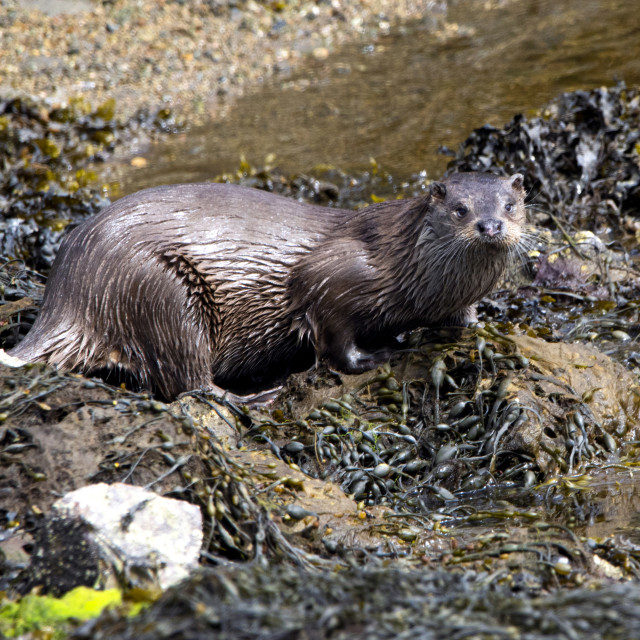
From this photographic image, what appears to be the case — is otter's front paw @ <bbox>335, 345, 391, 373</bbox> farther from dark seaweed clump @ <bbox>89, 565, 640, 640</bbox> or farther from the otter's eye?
dark seaweed clump @ <bbox>89, 565, 640, 640</bbox>

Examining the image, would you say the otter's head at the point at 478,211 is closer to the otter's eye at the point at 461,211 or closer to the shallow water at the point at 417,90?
the otter's eye at the point at 461,211

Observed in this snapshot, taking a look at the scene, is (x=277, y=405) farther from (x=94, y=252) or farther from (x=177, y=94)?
(x=177, y=94)

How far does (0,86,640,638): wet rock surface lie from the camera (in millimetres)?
2096

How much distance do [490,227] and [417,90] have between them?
15.2 feet

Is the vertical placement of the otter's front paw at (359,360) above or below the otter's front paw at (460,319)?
below

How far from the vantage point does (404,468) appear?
3.54 m

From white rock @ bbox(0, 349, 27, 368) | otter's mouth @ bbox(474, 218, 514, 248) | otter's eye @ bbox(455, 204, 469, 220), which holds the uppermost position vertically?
otter's eye @ bbox(455, 204, 469, 220)

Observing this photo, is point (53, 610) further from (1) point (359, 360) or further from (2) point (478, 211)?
(2) point (478, 211)

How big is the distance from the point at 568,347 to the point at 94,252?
7.00 ft

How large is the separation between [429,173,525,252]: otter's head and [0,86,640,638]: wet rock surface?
1.53ft

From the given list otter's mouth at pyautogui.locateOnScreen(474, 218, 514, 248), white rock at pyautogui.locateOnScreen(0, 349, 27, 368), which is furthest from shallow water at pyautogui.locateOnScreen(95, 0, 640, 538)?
white rock at pyautogui.locateOnScreen(0, 349, 27, 368)

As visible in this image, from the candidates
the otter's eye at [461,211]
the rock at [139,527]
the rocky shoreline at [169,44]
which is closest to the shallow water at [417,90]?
the rocky shoreline at [169,44]

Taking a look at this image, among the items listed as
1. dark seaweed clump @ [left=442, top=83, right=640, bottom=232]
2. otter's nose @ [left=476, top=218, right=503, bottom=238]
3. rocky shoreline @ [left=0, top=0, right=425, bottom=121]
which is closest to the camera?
otter's nose @ [left=476, top=218, right=503, bottom=238]

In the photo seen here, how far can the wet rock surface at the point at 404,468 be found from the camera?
210 centimetres
